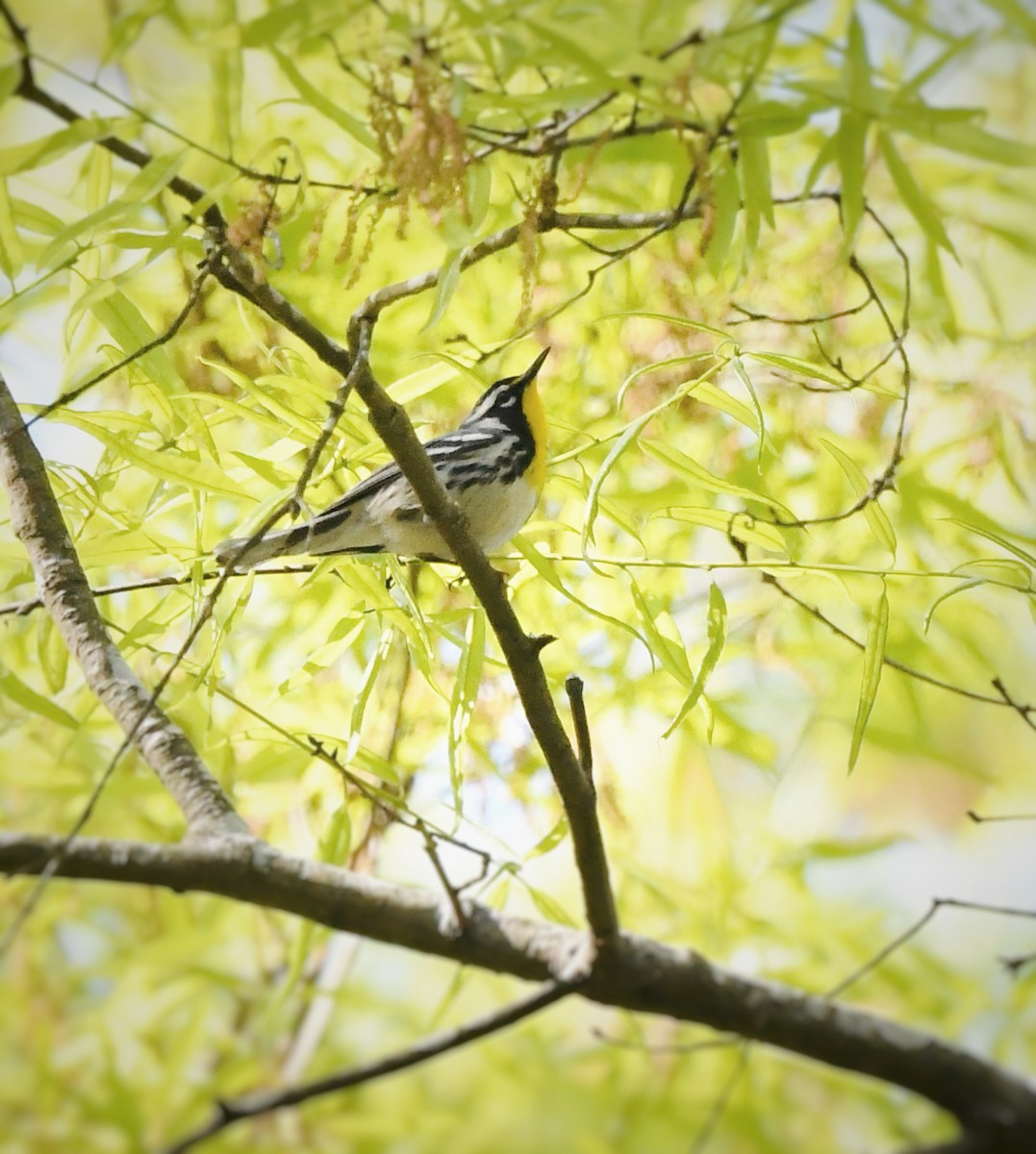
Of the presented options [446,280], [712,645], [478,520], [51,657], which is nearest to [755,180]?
[446,280]

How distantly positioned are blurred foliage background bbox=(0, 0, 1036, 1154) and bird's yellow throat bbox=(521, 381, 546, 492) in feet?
0.08

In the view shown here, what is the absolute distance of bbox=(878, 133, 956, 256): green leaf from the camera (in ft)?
1.40

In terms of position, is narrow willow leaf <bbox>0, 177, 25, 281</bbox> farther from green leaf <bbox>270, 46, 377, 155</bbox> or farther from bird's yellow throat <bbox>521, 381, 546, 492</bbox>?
bird's yellow throat <bbox>521, 381, 546, 492</bbox>

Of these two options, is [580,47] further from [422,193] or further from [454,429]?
[454,429]

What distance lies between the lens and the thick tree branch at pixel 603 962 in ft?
1.69

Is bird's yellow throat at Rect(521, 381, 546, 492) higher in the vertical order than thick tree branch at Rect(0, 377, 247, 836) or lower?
higher

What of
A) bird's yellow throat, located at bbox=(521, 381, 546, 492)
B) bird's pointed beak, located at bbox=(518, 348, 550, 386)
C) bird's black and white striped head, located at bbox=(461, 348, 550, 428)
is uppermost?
bird's pointed beak, located at bbox=(518, 348, 550, 386)

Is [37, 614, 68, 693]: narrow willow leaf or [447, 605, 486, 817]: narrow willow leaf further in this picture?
[37, 614, 68, 693]: narrow willow leaf

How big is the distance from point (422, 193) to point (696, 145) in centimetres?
11

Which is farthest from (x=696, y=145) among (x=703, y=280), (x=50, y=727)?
(x=50, y=727)

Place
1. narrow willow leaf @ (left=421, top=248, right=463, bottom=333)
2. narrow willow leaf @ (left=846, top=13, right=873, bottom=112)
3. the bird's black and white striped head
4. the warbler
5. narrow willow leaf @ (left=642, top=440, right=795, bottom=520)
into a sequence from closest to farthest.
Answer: narrow willow leaf @ (left=846, top=13, right=873, bottom=112) < narrow willow leaf @ (left=421, top=248, right=463, bottom=333) < narrow willow leaf @ (left=642, top=440, right=795, bottom=520) < the warbler < the bird's black and white striped head

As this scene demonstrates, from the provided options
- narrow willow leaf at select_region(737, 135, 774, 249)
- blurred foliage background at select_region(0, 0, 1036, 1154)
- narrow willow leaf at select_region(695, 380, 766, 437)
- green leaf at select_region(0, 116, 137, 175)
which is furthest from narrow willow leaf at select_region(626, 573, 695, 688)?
green leaf at select_region(0, 116, 137, 175)

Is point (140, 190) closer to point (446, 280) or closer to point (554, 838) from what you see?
point (446, 280)

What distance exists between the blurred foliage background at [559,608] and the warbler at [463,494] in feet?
0.06
